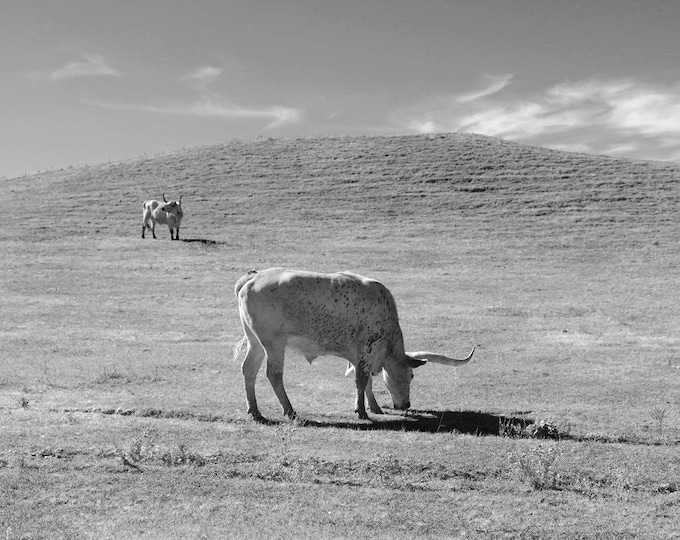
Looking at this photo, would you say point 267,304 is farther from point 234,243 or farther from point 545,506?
point 234,243

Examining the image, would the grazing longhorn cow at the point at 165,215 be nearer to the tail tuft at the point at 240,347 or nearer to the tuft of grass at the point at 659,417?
the tail tuft at the point at 240,347

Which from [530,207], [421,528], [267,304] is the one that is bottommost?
[421,528]

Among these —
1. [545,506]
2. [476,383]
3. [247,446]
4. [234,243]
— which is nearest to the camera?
[545,506]

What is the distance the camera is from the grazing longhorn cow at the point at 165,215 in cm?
3938

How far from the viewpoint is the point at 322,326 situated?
11.6 meters

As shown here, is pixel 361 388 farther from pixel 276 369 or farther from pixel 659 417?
pixel 659 417

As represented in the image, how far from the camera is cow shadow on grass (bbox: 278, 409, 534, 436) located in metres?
10.8

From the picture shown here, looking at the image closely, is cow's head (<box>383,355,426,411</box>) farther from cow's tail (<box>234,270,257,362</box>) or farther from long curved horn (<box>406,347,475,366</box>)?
cow's tail (<box>234,270,257,362</box>)

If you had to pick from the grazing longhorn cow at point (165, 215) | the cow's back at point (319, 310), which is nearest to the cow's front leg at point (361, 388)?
the cow's back at point (319, 310)

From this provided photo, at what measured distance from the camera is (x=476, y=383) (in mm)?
14602

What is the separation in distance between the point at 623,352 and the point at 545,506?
10990mm

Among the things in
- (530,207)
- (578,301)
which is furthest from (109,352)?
(530,207)

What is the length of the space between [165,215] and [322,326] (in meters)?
29.7

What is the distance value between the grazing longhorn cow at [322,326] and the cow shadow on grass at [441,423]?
32 cm
